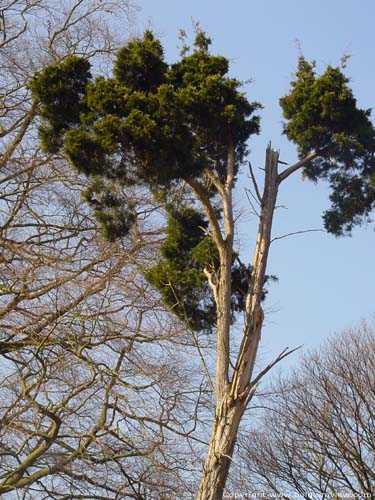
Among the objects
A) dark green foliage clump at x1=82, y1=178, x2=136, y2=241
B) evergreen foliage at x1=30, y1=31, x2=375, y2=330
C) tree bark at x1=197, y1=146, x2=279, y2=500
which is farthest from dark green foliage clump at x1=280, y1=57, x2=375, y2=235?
dark green foliage clump at x1=82, y1=178, x2=136, y2=241

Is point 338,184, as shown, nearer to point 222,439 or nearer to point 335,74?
point 335,74

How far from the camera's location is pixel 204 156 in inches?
348

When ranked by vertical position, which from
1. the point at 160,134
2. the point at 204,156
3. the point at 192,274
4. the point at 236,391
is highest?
the point at 204,156

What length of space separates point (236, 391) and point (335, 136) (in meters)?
3.76

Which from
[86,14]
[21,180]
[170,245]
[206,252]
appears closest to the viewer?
[206,252]

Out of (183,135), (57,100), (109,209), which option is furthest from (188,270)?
(57,100)

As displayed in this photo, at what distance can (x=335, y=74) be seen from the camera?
941 cm

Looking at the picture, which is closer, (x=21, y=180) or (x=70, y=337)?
(x=70, y=337)

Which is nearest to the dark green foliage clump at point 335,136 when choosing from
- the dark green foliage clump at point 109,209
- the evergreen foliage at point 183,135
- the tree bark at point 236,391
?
the evergreen foliage at point 183,135

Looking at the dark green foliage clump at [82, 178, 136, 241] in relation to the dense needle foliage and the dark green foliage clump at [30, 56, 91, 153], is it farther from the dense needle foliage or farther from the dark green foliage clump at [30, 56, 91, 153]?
the dark green foliage clump at [30, 56, 91, 153]

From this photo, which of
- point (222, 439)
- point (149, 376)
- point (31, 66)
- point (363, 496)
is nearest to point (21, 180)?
point (31, 66)

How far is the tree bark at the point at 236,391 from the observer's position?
288 inches

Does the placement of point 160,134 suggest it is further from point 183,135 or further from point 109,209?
point 109,209

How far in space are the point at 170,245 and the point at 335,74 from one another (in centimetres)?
316
